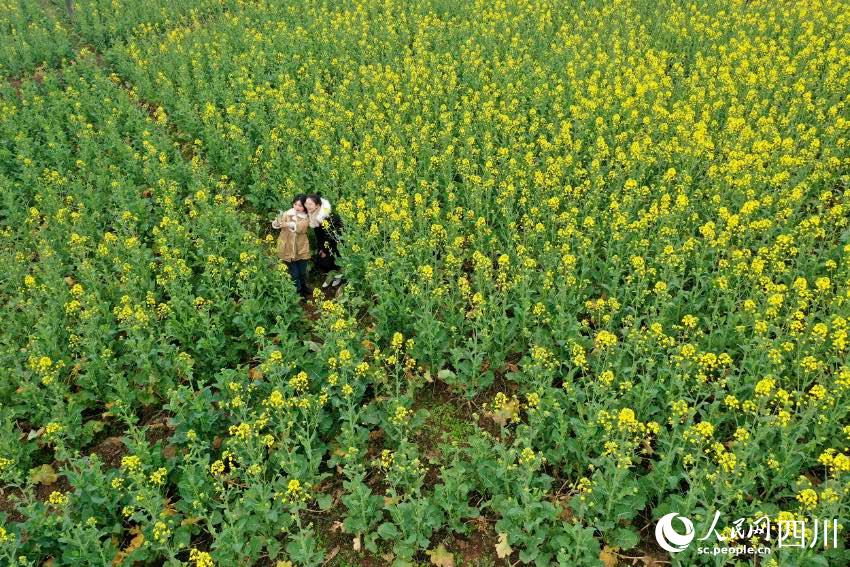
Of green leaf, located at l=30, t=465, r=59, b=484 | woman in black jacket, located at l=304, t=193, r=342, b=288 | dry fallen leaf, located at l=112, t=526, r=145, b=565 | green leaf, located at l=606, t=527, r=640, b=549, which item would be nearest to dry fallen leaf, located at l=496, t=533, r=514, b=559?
green leaf, located at l=606, t=527, r=640, b=549

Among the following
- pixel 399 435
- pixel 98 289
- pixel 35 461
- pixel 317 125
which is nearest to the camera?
pixel 399 435

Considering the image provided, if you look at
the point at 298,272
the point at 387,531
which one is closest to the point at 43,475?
the point at 298,272

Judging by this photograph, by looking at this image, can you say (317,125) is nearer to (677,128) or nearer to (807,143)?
(677,128)

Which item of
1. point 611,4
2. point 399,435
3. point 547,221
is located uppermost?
point 611,4

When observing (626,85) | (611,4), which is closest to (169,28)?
(611,4)

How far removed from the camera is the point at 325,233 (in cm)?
932

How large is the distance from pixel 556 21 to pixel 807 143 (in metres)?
9.18

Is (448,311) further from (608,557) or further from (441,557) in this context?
(608,557)

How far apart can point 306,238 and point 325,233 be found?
65cm

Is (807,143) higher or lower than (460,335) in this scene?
higher

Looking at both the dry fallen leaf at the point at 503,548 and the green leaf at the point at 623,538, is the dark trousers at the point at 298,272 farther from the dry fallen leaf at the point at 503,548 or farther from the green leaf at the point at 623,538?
the green leaf at the point at 623,538

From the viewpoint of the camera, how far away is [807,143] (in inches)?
387

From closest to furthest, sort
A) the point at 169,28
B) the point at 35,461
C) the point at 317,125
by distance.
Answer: the point at 35,461 → the point at 317,125 → the point at 169,28

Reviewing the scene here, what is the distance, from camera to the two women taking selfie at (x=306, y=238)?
339 inches
